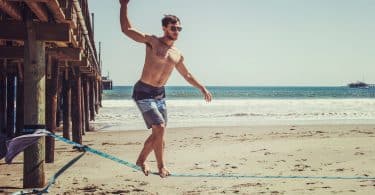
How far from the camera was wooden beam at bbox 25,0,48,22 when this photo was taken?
18.8 feet

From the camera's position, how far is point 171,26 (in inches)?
204

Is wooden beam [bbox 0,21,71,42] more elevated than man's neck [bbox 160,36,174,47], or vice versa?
wooden beam [bbox 0,21,71,42]

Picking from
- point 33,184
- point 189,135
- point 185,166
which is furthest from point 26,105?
point 189,135

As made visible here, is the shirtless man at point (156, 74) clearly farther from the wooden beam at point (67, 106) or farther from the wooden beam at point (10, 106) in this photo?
the wooden beam at point (10, 106)

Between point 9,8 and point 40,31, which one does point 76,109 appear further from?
point 9,8

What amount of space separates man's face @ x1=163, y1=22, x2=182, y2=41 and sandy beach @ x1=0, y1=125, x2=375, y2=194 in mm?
3175

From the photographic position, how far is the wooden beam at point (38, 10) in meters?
5.74

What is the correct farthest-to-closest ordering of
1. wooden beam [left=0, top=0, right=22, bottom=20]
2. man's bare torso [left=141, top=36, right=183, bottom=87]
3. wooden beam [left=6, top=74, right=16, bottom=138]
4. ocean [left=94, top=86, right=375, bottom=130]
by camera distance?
1. ocean [left=94, top=86, right=375, bottom=130]
2. wooden beam [left=6, top=74, right=16, bottom=138]
3. wooden beam [left=0, top=0, right=22, bottom=20]
4. man's bare torso [left=141, top=36, right=183, bottom=87]

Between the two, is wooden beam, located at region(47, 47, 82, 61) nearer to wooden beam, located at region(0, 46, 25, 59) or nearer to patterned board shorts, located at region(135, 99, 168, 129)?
wooden beam, located at region(0, 46, 25, 59)

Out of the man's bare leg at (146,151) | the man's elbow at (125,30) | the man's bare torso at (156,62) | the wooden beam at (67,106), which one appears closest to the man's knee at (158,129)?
the man's bare leg at (146,151)

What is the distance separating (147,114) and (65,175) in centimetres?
439

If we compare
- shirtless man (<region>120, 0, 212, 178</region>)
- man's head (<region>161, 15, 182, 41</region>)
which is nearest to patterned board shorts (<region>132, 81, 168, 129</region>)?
shirtless man (<region>120, 0, 212, 178</region>)

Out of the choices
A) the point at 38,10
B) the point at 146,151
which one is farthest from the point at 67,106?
the point at 146,151

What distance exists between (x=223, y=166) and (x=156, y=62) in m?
5.23
